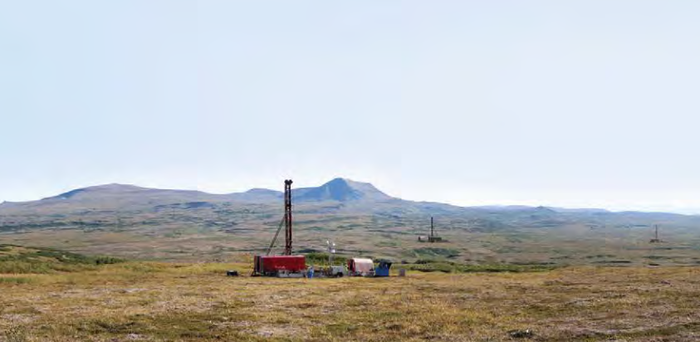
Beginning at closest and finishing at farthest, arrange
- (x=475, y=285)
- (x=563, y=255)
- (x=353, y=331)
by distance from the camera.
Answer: (x=353, y=331)
(x=475, y=285)
(x=563, y=255)

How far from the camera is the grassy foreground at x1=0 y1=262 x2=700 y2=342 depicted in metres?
29.6

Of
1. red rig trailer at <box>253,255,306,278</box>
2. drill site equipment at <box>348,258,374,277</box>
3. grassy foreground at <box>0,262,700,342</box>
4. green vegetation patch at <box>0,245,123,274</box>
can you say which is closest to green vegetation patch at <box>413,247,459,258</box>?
drill site equipment at <box>348,258,374,277</box>

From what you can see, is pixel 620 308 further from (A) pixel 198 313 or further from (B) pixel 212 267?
(B) pixel 212 267

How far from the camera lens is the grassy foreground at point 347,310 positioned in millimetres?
29641

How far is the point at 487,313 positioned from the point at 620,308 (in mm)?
8452

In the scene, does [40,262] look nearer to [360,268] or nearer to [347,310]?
[360,268]

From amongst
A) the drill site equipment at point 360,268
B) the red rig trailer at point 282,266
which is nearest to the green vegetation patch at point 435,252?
the drill site equipment at point 360,268

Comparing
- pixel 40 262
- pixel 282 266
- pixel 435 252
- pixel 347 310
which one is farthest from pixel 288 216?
pixel 435 252

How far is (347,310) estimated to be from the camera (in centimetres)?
3881

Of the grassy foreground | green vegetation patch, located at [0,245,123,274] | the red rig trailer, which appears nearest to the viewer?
the grassy foreground

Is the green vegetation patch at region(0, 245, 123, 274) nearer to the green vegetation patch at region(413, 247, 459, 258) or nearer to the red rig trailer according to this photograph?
the red rig trailer

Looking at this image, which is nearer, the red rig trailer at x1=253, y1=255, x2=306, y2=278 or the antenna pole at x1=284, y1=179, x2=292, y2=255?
the red rig trailer at x1=253, y1=255, x2=306, y2=278

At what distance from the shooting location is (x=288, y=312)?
3806 centimetres

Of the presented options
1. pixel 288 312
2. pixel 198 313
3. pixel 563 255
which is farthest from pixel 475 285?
pixel 563 255
